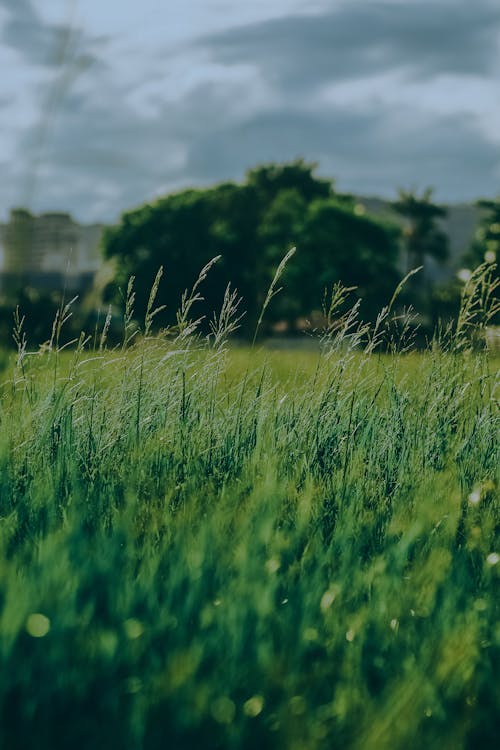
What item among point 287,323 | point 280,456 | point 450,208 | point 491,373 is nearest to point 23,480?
point 280,456

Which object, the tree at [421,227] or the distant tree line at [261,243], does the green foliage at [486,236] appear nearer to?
the distant tree line at [261,243]

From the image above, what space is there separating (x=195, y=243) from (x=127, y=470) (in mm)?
38129

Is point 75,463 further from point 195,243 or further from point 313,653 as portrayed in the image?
point 195,243

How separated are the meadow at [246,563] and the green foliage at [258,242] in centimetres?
3269

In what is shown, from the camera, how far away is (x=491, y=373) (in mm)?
5383

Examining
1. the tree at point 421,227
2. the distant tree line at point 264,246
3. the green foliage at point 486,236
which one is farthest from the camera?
the tree at point 421,227

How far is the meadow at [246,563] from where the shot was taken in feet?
7.95

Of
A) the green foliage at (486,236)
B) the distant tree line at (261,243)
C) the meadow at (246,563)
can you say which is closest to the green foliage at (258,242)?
the distant tree line at (261,243)

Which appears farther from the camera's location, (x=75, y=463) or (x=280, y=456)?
(x=280, y=456)

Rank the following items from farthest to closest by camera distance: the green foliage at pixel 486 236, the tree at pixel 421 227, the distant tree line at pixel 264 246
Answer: the tree at pixel 421 227
the green foliage at pixel 486 236
the distant tree line at pixel 264 246

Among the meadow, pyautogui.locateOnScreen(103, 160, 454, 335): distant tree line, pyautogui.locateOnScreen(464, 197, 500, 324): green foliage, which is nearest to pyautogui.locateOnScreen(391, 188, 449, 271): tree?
pyautogui.locateOnScreen(464, 197, 500, 324): green foliage

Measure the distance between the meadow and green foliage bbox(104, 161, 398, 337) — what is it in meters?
32.7

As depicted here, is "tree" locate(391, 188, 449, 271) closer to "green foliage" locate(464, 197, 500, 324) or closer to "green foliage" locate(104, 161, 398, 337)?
"green foliage" locate(464, 197, 500, 324)

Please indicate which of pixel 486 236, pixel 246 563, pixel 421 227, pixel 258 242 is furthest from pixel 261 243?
pixel 246 563
